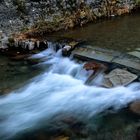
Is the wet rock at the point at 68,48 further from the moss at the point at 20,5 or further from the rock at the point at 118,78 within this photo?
the moss at the point at 20,5

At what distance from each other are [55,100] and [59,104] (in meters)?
0.20

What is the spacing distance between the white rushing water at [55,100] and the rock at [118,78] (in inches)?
4.4

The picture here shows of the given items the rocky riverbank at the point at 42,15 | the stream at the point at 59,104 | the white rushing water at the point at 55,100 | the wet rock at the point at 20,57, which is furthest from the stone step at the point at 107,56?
the rocky riverbank at the point at 42,15

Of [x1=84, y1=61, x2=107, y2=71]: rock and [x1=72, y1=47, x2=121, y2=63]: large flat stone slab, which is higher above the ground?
[x1=72, y1=47, x2=121, y2=63]: large flat stone slab

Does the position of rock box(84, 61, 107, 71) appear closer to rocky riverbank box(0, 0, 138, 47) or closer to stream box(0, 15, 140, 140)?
stream box(0, 15, 140, 140)

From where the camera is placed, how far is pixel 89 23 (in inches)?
421

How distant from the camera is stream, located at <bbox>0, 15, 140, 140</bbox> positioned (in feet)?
18.9

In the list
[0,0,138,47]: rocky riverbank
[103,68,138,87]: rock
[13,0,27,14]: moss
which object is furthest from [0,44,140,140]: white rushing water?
[13,0,27,14]: moss

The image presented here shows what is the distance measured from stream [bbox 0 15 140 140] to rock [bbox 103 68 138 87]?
0.11m

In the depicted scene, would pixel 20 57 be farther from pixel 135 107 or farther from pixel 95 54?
pixel 135 107

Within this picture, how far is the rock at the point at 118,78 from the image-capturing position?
6.86 metres

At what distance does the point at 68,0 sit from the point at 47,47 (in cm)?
219

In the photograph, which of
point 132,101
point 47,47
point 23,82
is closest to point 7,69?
point 23,82

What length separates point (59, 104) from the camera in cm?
678
